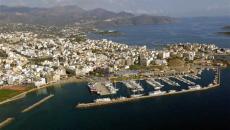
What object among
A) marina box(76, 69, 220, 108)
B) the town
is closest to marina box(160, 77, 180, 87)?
marina box(76, 69, 220, 108)

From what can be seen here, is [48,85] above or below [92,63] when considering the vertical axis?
below

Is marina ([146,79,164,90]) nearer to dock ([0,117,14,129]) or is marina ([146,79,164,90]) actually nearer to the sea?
the sea

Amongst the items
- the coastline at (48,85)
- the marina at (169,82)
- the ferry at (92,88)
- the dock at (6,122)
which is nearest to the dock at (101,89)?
the ferry at (92,88)

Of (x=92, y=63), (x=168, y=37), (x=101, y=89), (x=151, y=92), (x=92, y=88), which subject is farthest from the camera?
(x=168, y=37)

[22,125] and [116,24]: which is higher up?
[116,24]

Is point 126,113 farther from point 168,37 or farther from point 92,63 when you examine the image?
point 168,37

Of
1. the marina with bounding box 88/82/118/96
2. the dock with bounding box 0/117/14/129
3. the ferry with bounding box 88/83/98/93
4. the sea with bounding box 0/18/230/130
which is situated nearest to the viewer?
the sea with bounding box 0/18/230/130

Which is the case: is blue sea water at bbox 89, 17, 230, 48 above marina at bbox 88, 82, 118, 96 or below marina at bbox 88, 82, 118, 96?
above

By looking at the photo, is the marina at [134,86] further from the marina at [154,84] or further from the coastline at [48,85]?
the coastline at [48,85]

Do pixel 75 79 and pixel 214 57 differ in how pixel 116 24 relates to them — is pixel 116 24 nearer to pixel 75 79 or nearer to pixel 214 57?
pixel 214 57

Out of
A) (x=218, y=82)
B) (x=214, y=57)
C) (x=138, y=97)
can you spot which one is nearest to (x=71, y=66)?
(x=138, y=97)

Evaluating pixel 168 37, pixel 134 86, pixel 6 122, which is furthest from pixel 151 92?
pixel 168 37
